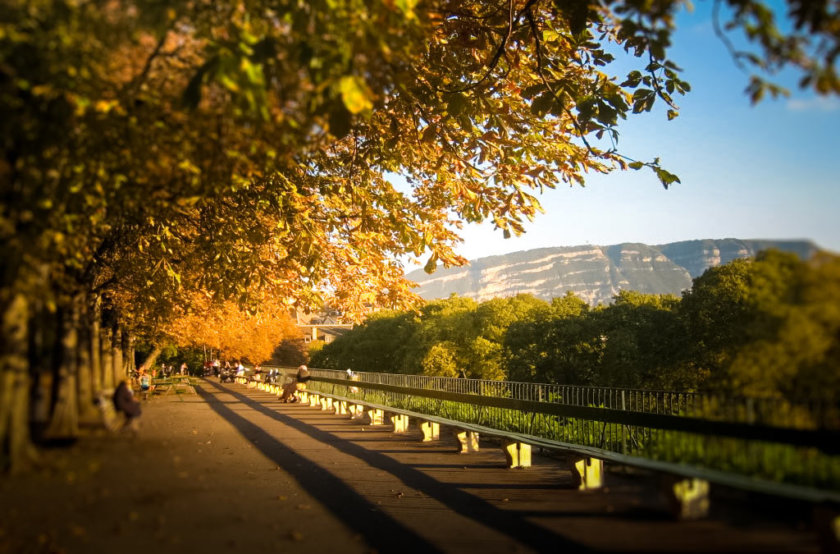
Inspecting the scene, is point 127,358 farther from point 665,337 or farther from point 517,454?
point 665,337

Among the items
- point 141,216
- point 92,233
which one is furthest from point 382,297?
point 92,233

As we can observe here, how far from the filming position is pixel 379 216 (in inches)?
503

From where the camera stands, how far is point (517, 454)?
11.8m

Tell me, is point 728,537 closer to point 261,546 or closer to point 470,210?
point 261,546

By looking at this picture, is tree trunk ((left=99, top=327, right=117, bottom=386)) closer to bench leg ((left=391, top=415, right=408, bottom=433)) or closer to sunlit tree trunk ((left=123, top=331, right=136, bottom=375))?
sunlit tree trunk ((left=123, top=331, right=136, bottom=375))

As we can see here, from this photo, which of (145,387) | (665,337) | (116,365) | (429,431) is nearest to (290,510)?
(145,387)

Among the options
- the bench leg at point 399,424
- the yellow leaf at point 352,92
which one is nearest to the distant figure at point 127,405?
the yellow leaf at point 352,92

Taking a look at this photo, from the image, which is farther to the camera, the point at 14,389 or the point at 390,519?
the point at 390,519

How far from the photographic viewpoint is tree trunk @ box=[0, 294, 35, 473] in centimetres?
→ 403

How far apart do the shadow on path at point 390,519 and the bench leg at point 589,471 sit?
154 cm

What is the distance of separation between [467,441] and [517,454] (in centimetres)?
270

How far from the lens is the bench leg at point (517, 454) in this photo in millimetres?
11750

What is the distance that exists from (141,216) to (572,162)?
23.7ft

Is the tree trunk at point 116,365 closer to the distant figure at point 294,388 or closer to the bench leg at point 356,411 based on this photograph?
the bench leg at point 356,411
